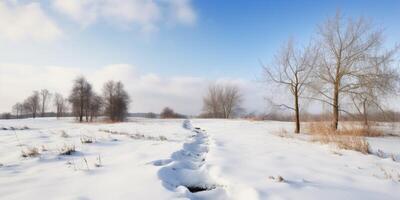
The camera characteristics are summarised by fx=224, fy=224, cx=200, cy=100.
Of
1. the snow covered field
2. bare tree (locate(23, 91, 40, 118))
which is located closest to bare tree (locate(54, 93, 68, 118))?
bare tree (locate(23, 91, 40, 118))

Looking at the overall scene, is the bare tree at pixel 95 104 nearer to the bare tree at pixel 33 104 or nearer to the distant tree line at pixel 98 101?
the distant tree line at pixel 98 101

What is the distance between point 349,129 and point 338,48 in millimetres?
5422

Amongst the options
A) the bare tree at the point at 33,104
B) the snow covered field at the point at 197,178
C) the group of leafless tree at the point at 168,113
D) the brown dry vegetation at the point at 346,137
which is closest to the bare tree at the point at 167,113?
the group of leafless tree at the point at 168,113

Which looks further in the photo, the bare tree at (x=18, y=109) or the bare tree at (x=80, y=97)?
the bare tree at (x=18, y=109)

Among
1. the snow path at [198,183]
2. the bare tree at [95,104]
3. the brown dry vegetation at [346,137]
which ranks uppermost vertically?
the bare tree at [95,104]

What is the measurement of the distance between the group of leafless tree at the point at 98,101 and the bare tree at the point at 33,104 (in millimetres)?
31923

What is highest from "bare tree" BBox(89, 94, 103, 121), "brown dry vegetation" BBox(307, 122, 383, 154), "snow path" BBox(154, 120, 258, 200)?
"bare tree" BBox(89, 94, 103, 121)

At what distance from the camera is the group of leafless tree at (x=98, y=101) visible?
139 feet

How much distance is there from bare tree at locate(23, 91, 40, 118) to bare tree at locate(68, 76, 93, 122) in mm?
32134

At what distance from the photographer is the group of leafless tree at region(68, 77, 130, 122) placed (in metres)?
42.2

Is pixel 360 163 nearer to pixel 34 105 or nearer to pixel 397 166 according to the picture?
pixel 397 166

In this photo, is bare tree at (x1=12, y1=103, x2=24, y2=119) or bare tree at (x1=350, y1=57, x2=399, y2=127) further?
bare tree at (x1=12, y1=103, x2=24, y2=119)

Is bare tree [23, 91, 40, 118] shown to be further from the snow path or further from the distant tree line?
the snow path

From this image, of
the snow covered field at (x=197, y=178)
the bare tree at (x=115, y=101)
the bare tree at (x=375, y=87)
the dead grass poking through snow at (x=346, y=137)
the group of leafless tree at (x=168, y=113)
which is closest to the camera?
the snow covered field at (x=197, y=178)
